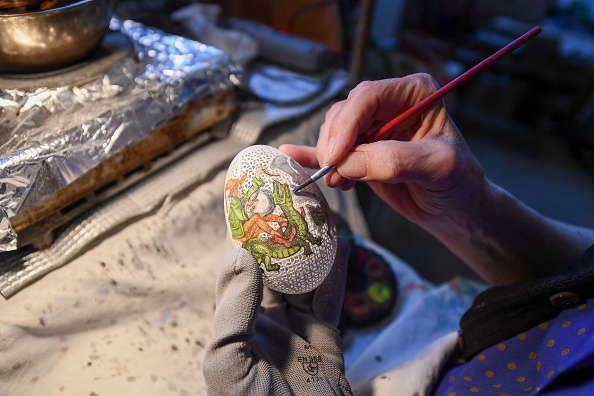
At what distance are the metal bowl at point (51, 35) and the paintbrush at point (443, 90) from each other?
57 centimetres

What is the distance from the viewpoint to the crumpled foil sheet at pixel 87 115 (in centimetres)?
75

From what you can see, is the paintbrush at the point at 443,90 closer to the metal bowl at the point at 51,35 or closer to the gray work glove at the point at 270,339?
the gray work glove at the point at 270,339

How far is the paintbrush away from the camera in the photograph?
602 millimetres

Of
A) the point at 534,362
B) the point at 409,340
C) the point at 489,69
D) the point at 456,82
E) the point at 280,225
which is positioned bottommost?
the point at 489,69

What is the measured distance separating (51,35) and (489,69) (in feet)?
8.19

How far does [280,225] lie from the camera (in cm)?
68

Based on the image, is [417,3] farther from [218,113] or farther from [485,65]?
[485,65]

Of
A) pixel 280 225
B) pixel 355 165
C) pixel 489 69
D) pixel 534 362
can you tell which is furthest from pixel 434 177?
pixel 489 69

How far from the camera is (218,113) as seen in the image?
108 cm

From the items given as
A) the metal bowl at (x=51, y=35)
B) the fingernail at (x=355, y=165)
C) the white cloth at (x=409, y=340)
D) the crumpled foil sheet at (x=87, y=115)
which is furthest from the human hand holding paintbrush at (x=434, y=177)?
the metal bowl at (x=51, y=35)

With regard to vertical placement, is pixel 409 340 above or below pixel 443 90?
below

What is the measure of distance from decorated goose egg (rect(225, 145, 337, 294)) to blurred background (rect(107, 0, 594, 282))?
679 mm

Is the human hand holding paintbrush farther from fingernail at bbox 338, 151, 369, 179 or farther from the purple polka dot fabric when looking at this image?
the purple polka dot fabric

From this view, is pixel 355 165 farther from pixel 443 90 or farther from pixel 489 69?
pixel 489 69
